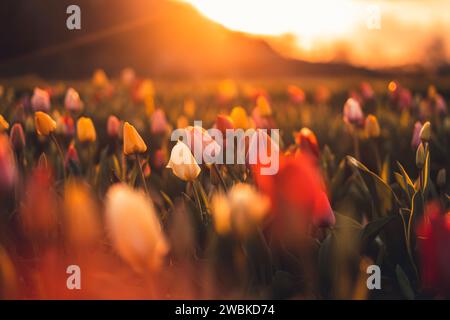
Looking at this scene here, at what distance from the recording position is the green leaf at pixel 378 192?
1696 millimetres

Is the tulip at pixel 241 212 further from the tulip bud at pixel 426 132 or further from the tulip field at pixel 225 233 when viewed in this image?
the tulip bud at pixel 426 132

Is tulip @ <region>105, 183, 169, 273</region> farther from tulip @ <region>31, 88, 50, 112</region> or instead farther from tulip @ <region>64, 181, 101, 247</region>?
tulip @ <region>31, 88, 50, 112</region>

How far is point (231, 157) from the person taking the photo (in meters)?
1.80

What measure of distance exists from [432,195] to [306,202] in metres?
0.77

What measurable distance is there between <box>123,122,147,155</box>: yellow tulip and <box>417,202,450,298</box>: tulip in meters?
0.82

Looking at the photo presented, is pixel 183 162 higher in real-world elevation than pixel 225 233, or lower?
higher

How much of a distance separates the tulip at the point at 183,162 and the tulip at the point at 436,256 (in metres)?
0.61

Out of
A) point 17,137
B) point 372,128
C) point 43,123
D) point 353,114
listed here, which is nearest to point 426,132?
point 372,128

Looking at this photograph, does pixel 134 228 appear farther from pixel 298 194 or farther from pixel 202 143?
pixel 202 143

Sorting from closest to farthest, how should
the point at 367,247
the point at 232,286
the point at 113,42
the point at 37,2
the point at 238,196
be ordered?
the point at 238,196
the point at 232,286
the point at 367,247
the point at 37,2
the point at 113,42

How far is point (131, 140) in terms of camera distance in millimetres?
1664

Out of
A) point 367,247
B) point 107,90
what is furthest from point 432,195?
point 107,90

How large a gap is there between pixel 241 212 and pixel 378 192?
0.68 m
